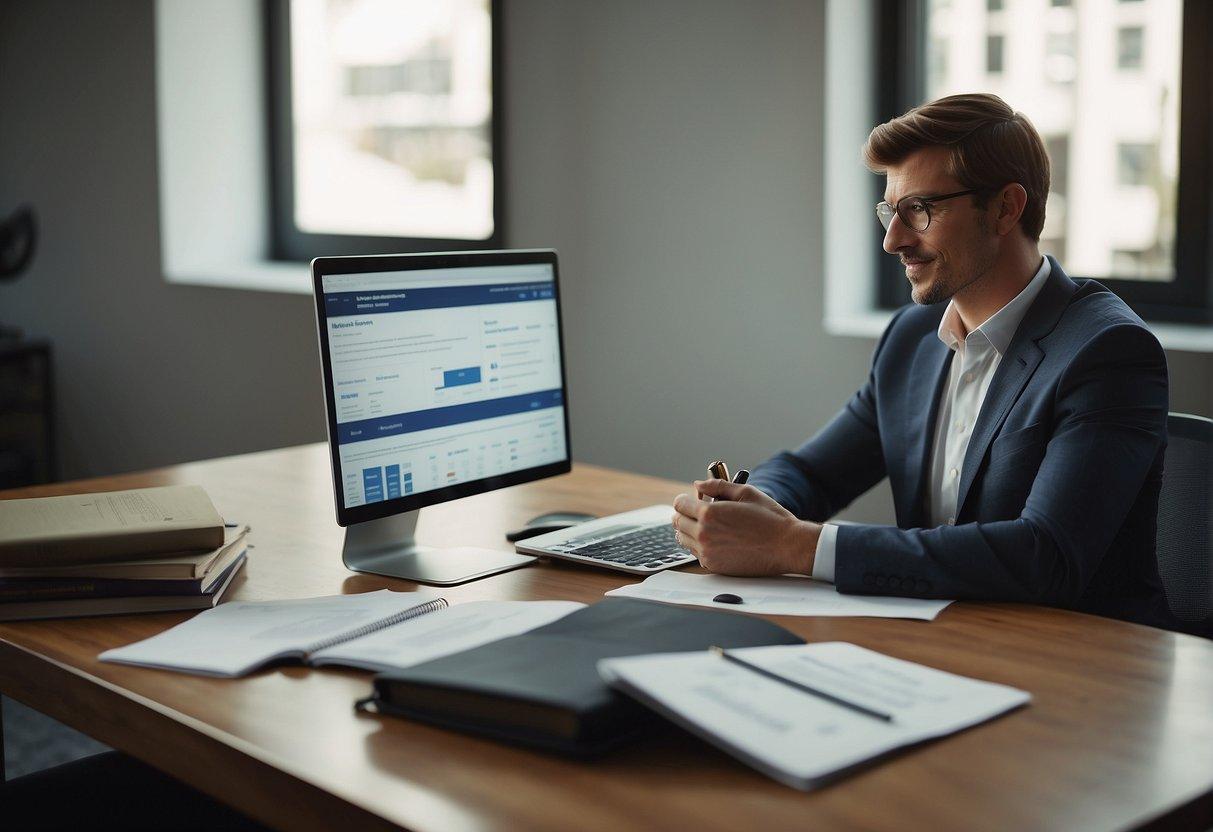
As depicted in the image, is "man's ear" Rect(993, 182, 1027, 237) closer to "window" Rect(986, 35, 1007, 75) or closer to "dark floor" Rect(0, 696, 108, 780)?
"window" Rect(986, 35, 1007, 75)

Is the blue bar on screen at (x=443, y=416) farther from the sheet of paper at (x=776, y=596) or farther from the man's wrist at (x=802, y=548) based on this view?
the man's wrist at (x=802, y=548)

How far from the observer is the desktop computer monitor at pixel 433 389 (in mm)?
1623

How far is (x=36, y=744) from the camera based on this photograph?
299 cm

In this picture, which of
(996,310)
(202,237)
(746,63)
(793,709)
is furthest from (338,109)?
(793,709)

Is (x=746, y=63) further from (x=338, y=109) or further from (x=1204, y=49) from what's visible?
(x=338, y=109)

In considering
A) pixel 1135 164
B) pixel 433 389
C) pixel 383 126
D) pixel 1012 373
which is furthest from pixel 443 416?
pixel 383 126

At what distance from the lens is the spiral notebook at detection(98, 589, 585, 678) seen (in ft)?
4.28

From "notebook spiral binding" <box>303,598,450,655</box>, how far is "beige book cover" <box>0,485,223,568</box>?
28 centimetres

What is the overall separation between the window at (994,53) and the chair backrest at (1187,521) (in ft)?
4.32

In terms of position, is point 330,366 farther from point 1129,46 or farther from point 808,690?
point 1129,46

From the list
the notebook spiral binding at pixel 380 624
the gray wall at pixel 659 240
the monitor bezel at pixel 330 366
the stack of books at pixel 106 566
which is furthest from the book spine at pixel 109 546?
the gray wall at pixel 659 240

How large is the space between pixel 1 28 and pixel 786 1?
3496 mm

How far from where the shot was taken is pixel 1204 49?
2.51 metres

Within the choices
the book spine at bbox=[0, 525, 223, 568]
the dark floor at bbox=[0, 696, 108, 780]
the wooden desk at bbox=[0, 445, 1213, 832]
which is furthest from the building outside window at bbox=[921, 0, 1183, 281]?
the dark floor at bbox=[0, 696, 108, 780]
